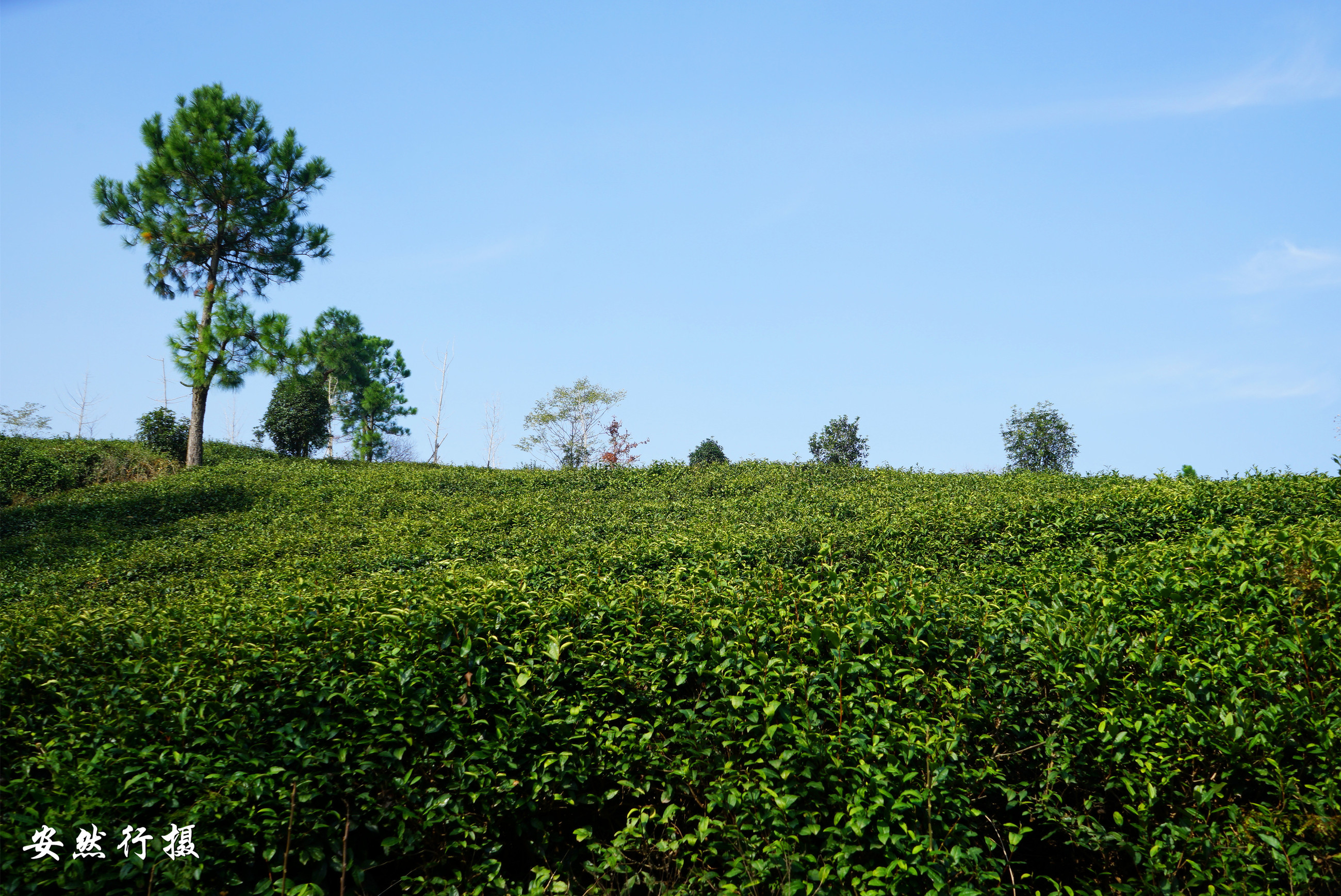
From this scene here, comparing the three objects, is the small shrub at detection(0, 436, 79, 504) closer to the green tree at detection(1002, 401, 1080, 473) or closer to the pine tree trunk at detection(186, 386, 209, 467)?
the pine tree trunk at detection(186, 386, 209, 467)

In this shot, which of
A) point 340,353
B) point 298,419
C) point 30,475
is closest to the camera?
point 30,475

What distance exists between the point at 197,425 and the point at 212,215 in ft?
20.6

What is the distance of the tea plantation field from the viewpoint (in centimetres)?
386

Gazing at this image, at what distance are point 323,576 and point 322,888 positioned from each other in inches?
187

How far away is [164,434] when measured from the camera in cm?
2364

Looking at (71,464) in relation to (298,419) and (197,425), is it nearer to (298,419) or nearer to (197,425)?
(197,425)

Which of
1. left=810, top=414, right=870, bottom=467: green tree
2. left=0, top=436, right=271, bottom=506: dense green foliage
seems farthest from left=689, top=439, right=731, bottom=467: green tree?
left=0, top=436, right=271, bottom=506: dense green foliage

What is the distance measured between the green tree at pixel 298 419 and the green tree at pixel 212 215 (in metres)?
2.91

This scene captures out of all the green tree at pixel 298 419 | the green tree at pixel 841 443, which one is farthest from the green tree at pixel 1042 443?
the green tree at pixel 298 419

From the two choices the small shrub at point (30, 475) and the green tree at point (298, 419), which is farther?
the green tree at point (298, 419)

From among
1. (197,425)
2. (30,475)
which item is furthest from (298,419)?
(30,475)

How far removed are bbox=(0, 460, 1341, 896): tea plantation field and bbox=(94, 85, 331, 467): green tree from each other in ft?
64.9

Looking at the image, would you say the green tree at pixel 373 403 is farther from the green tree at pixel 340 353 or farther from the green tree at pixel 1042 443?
the green tree at pixel 1042 443

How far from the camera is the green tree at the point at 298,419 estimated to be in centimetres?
2647
